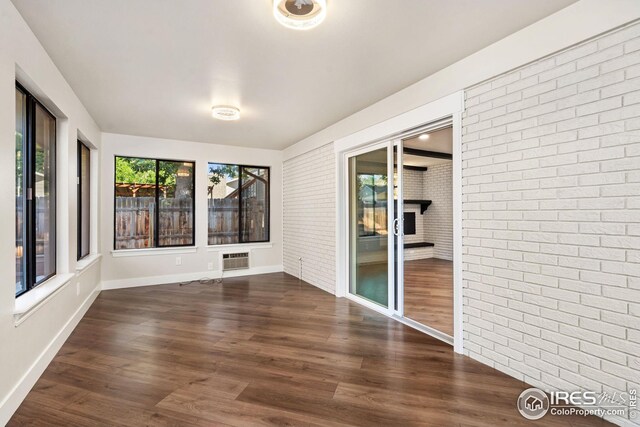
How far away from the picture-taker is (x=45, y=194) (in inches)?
111

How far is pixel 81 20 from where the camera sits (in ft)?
6.71

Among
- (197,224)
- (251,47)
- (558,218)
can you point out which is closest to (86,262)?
(197,224)

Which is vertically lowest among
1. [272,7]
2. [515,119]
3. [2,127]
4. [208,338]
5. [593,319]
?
[208,338]

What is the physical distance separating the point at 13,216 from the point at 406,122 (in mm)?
3320

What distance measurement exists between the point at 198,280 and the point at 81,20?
14.3 feet

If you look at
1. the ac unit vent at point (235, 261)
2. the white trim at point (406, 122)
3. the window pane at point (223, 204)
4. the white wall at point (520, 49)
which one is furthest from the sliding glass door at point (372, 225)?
the window pane at point (223, 204)

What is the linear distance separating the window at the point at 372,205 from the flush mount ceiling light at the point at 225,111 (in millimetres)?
1827

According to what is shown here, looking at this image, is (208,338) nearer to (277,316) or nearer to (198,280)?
(277,316)

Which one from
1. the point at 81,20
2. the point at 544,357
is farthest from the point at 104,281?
the point at 544,357

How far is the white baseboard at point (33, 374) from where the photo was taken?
1819 millimetres

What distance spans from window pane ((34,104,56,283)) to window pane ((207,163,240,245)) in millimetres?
2831

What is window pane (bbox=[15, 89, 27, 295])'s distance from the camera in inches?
88.1

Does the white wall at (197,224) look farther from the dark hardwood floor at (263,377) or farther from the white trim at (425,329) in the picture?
the white trim at (425,329)

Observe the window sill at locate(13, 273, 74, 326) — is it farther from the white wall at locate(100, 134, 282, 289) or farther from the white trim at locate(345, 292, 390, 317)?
the white trim at locate(345, 292, 390, 317)
